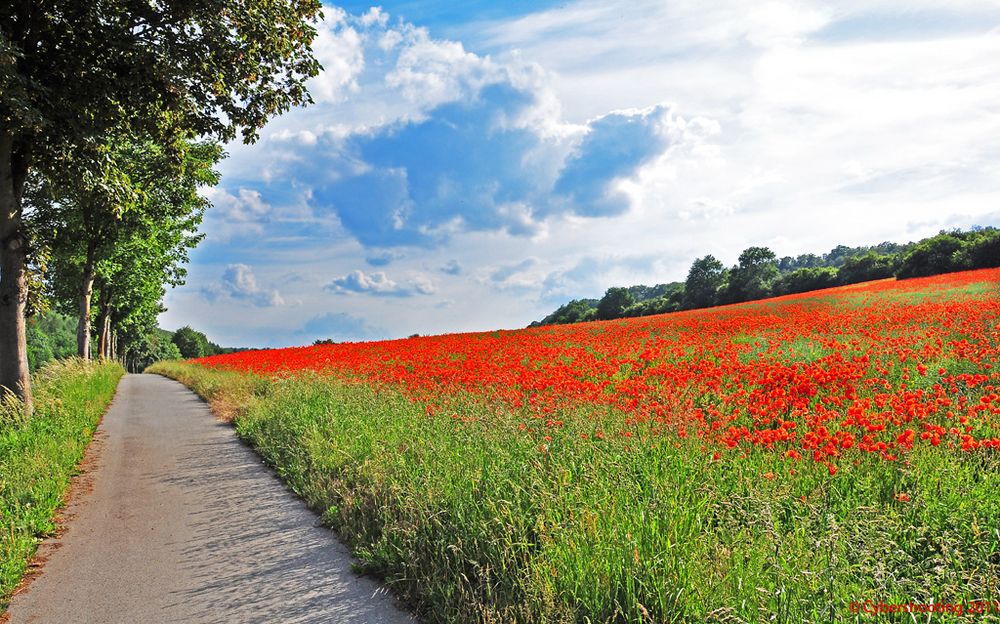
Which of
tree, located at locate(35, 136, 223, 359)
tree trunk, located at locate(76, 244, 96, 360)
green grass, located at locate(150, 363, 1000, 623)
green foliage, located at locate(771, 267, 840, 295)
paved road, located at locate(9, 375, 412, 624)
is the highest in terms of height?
tree, located at locate(35, 136, 223, 359)

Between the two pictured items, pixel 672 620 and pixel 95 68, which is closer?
pixel 672 620

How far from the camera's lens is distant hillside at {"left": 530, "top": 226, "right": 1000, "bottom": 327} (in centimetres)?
4175

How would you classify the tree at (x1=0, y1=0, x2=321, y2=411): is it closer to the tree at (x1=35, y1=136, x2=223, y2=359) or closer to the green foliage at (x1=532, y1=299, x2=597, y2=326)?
the tree at (x1=35, y1=136, x2=223, y2=359)

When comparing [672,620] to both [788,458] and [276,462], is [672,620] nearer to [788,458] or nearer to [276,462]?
[788,458]

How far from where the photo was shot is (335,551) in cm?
520

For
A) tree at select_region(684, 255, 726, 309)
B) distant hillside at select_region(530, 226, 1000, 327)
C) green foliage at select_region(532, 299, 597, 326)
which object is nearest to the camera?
distant hillside at select_region(530, 226, 1000, 327)

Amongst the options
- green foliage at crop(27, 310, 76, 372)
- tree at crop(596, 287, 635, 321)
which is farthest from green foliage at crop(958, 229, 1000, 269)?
green foliage at crop(27, 310, 76, 372)

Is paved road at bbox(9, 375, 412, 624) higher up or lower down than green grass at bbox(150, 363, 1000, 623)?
lower down

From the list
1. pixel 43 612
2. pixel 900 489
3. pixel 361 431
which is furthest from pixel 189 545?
pixel 900 489

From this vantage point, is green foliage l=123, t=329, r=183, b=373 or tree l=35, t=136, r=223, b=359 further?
green foliage l=123, t=329, r=183, b=373

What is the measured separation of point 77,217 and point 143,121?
46.5ft

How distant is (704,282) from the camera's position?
71.7 metres

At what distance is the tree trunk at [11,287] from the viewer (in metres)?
11.2

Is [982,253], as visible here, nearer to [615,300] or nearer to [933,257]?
[933,257]
